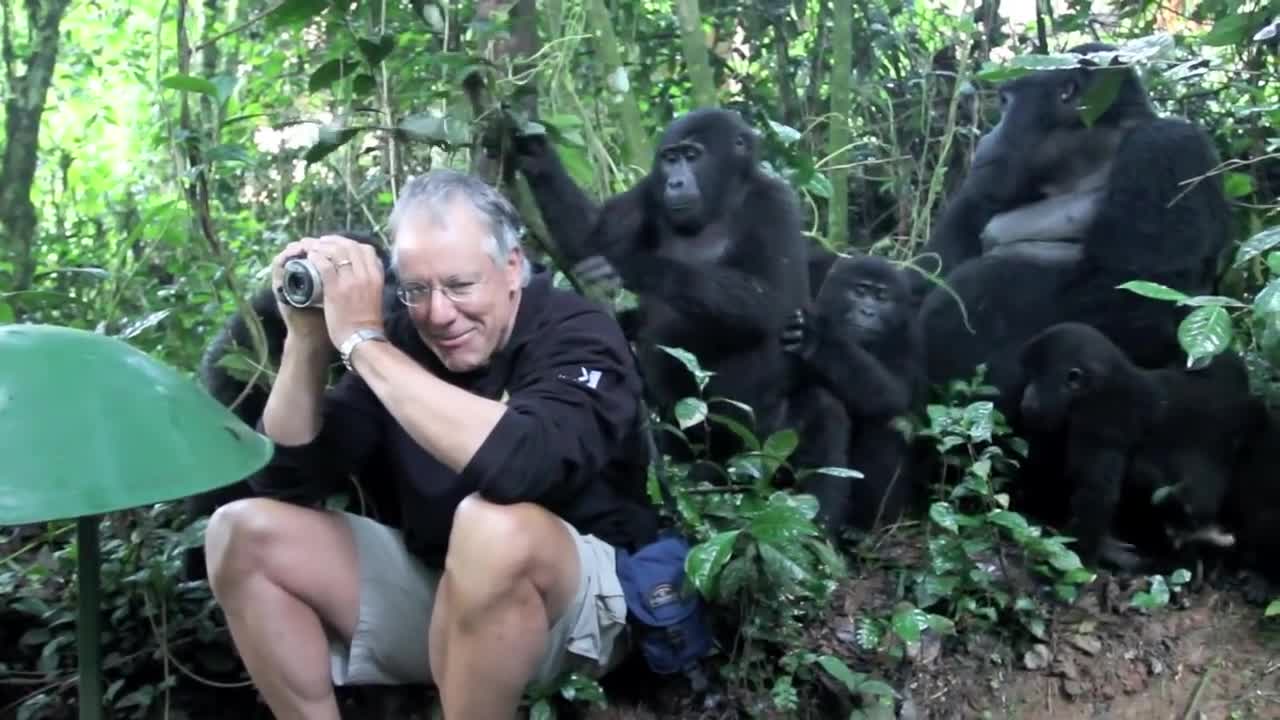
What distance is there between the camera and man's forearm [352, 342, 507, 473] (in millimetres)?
2637

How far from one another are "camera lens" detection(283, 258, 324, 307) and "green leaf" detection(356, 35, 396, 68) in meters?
0.79

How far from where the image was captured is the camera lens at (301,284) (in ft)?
8.91

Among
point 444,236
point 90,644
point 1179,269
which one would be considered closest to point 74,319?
point 444,236

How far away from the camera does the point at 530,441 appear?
267 centimetres

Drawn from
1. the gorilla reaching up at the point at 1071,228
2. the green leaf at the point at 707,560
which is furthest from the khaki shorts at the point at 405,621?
the gorilla reaching up at the point at 1071,228

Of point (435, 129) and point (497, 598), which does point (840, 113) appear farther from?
point (497, 598)

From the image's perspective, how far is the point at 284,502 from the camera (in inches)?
116

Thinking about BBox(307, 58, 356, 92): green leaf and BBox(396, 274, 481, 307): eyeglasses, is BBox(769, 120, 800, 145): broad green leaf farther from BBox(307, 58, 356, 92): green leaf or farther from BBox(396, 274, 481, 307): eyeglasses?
BBox(396, 274, 481, 307): eyeglasses

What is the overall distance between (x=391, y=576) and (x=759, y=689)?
963mm

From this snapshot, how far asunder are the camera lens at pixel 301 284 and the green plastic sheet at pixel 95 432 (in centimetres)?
56

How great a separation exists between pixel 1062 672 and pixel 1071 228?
180cm

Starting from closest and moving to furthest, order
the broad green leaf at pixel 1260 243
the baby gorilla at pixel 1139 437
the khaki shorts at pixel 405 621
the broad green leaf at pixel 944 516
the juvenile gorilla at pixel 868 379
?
the khaki shorts at pixel 405 621
the broad green leaf at pixel 1260 243
the broad green leaf at pixel 944 516
the baby gorilla at pixel 1139 437
the juvenile gorilla at pixel 868 379

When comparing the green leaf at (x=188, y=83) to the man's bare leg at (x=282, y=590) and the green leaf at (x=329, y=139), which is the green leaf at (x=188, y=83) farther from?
the man's bare leg at (x=282, y=590)

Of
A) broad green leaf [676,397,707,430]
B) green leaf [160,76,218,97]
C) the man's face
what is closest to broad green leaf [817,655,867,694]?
broad green leaf [676,397,707,430]
